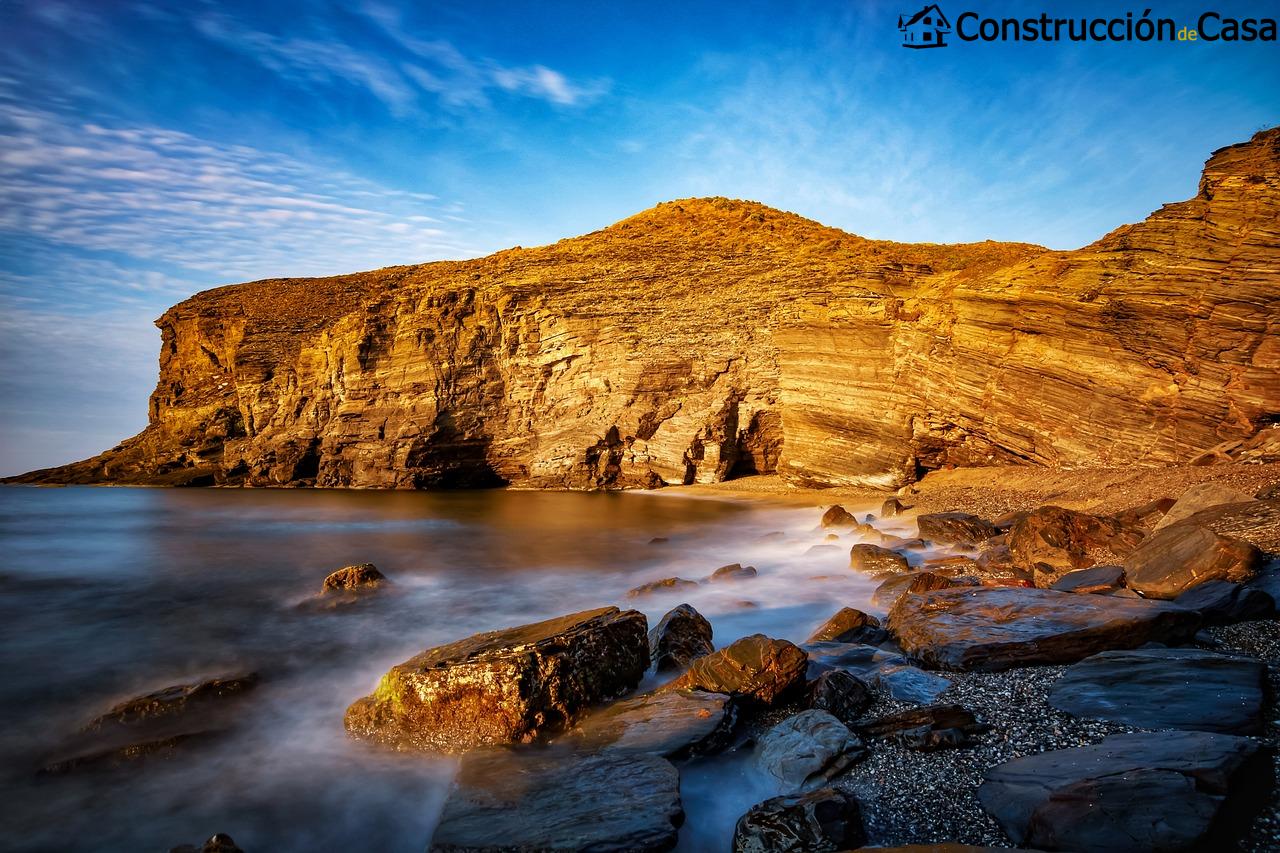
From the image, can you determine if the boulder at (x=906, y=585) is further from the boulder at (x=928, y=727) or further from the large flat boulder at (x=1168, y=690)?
the boulder at (x=928, y=727)

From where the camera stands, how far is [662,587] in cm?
1087

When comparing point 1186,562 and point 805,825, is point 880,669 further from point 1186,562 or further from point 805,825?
point 1186,562

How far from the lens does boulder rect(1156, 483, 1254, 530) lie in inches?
345

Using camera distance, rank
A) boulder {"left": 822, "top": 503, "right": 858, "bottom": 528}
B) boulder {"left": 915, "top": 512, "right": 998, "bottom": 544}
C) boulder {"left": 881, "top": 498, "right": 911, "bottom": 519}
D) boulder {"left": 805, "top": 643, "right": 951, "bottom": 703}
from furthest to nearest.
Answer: boulder {"left": 881, "top": 498, "right": 911, "bottom": 519}, boulder {"left": 822, "top": 503, "right": 858, "bottom": 528}, boulder {"left": 915, "top": 512, "right": 998, "bottom": 544}, boulder {"left": 805, "top": 643, "right": 951, "bottom": 703}

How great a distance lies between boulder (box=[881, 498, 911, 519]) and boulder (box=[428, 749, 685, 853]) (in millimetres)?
13452

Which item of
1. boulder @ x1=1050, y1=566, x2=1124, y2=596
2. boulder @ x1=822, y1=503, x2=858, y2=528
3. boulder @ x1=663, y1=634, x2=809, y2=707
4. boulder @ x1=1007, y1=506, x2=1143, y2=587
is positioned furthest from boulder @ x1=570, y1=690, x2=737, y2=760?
boulder @ x1=822, y1=503, x2=858, y2=528

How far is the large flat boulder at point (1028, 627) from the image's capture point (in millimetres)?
5141

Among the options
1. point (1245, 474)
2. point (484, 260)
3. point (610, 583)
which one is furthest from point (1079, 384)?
point (484, 260)

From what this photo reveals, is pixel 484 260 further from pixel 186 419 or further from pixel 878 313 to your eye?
pixel 878 313

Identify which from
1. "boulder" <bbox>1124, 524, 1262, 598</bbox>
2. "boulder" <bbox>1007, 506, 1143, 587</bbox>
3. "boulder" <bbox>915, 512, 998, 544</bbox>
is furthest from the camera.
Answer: "boulder" <bbox>915, 512, 998, 544</bbox>

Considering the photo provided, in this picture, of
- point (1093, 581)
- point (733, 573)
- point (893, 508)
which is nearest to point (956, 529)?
point (733, 573)

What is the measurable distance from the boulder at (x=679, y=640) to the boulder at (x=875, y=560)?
445 cm

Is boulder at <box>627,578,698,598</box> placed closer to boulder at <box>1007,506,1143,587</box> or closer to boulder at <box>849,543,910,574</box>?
boulder at <box>849,543,910,574</box>

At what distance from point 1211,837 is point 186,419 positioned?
65.0 metres
